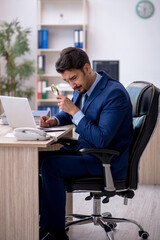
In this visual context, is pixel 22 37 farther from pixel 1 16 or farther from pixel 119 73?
pixel 119 73

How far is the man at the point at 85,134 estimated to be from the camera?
2.29m

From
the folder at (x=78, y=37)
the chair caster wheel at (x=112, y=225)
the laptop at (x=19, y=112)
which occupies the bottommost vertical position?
the chair caster wheel at (x=112, y=225)

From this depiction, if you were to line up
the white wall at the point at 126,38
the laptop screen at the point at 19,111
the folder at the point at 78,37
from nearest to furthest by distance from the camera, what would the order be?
1. the laptop screen at the point at 19,111
2. the folder at the point at 78,37
3. the white wall at the point at 126,38

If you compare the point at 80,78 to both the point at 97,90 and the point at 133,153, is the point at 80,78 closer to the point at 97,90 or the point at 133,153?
the point at 97,90

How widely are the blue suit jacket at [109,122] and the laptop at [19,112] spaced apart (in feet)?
1.10

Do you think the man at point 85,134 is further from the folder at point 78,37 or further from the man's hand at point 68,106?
the folder at point 78,37

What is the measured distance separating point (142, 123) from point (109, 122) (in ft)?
0.78

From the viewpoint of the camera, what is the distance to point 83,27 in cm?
621

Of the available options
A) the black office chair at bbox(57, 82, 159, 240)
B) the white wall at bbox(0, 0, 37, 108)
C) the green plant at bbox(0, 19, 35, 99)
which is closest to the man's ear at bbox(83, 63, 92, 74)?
the black office chair at bbox(57, 82, 159, 240)

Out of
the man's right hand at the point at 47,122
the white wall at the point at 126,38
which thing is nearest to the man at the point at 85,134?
the man's right hand at the point at 47,122

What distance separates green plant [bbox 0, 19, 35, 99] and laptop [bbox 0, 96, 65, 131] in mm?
3453

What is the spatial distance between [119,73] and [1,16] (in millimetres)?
2009

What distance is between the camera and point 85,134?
231cm

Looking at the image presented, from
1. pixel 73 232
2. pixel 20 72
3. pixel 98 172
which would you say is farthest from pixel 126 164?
pixel 20 72
